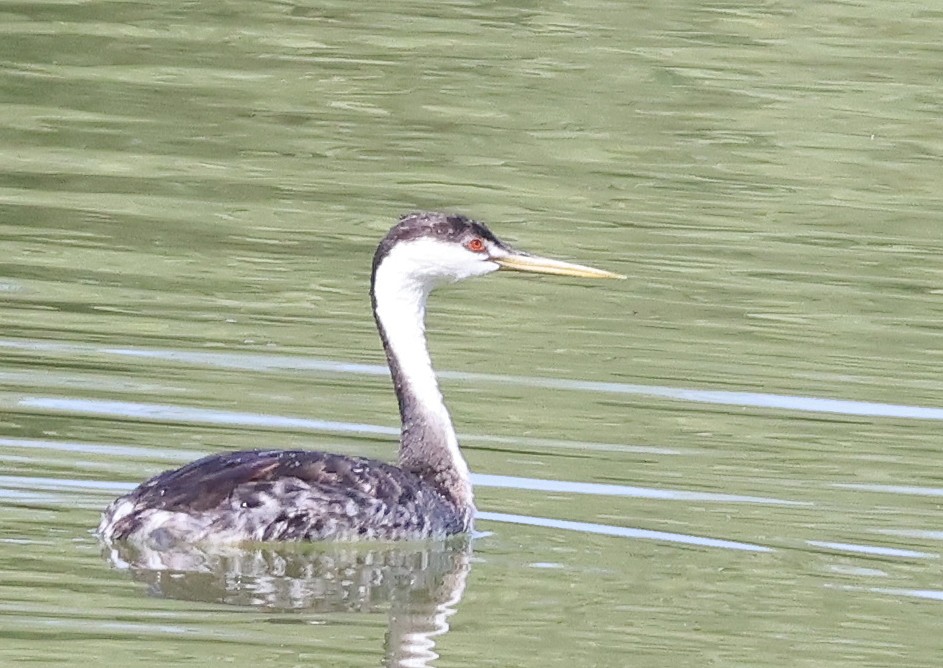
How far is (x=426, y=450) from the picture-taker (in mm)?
10328

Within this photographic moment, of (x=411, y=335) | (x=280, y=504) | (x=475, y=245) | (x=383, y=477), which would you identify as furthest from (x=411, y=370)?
(x=280, y=504)

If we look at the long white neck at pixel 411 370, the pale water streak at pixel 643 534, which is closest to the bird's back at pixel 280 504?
the pale water streak at pixel 643 534

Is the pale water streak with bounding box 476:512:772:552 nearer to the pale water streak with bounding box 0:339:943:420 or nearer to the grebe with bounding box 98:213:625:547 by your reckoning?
the grebe with bounding box 98:213:625:547

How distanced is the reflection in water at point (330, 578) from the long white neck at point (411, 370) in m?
0.74

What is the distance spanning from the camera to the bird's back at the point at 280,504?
9.02 m

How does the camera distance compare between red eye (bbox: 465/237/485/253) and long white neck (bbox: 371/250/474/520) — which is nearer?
long white neck (bbox: 371/250/474/520)

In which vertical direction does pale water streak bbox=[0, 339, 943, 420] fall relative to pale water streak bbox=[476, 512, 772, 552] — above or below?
below

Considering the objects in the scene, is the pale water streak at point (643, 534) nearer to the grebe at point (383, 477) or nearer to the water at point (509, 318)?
the water at point (509, 318)

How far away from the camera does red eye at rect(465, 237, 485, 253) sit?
10539mm

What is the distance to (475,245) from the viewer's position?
10.6 meters

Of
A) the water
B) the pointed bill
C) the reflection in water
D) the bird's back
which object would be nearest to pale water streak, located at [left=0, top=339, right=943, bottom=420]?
the water

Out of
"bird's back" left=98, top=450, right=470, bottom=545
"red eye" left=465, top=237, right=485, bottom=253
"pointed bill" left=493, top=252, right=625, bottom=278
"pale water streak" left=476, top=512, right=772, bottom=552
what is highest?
"red eye" left=465, top=237, right=485, bottom=253

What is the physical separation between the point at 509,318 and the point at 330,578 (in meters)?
4.36

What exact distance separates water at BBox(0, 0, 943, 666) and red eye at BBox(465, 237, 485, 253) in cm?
85
